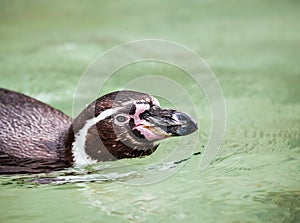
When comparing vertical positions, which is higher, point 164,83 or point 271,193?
point 164,83

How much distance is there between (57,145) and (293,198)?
1534 millimetres

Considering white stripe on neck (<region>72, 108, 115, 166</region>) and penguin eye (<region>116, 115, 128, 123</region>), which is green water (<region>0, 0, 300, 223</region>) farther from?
penguin eye (<region>116, 115, 128, 123</region>)

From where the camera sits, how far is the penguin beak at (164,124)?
4695mm

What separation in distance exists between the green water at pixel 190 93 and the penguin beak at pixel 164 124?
0.32 meters

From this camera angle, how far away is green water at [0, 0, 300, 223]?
446 cm

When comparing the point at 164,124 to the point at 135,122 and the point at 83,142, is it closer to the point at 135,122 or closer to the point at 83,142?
the point at 135,122

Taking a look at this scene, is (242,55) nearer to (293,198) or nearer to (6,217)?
(293,198)

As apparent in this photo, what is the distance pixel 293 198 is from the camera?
4.56 meters

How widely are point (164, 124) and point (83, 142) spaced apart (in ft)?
1.74

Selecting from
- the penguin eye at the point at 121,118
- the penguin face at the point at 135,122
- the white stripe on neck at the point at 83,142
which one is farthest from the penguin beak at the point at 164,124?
the white stripe on neck at the point at 83,142

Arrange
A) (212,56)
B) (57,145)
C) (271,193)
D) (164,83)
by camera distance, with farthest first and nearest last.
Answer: (212,56), (164,83), (57,145), (271,193)

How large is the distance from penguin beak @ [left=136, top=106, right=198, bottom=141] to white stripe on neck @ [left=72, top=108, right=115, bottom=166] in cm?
23

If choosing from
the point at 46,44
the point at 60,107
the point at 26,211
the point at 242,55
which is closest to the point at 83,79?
the point at 60,107

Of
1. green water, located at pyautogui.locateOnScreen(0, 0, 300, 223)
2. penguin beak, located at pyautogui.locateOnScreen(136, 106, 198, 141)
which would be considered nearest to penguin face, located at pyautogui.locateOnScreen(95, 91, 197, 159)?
penguin beak, located at pyautogui.locateOnScreen(136, 106, 198, 141)
